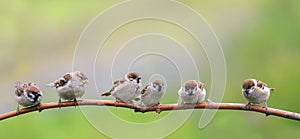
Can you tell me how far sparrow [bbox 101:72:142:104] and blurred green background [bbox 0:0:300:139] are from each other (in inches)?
57.5

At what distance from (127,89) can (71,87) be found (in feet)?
0.81

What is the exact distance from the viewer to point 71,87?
239 centimetres

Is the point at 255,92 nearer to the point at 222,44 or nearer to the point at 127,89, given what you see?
the point at 127,89

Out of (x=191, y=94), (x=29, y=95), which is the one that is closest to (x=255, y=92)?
(x=191, y=94)

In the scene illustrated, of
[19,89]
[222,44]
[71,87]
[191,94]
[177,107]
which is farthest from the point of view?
[222,44]

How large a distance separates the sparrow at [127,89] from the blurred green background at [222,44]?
4.79 feet

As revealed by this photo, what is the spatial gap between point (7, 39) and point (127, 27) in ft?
4.34

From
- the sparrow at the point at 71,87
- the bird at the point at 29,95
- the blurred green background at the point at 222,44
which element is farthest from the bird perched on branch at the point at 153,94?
the blurred green background at the point at 222,44

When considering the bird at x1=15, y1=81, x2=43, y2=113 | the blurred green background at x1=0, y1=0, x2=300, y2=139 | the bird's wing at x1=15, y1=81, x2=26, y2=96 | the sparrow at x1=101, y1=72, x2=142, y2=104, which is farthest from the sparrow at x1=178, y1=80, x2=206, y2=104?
the blurred green background at x1=0, y1=0, x2=300, y2=139

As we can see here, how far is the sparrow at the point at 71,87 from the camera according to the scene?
235 cm

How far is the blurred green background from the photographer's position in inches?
173

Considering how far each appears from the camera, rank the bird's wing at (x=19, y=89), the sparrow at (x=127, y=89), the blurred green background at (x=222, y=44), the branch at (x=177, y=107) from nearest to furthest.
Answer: the branch at (x=177, y=107)
the sparrow at (x=127, y=89)
the bird's wing at (x=19, y=89)
the blurred green background at (x=222, y=44)

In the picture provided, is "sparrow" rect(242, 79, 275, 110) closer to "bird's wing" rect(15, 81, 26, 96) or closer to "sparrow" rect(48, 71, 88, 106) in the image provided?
"sparrow" rect(48, 71, 88, 106)

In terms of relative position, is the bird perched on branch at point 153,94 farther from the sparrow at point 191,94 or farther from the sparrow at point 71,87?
the sparrow at point 71,87
